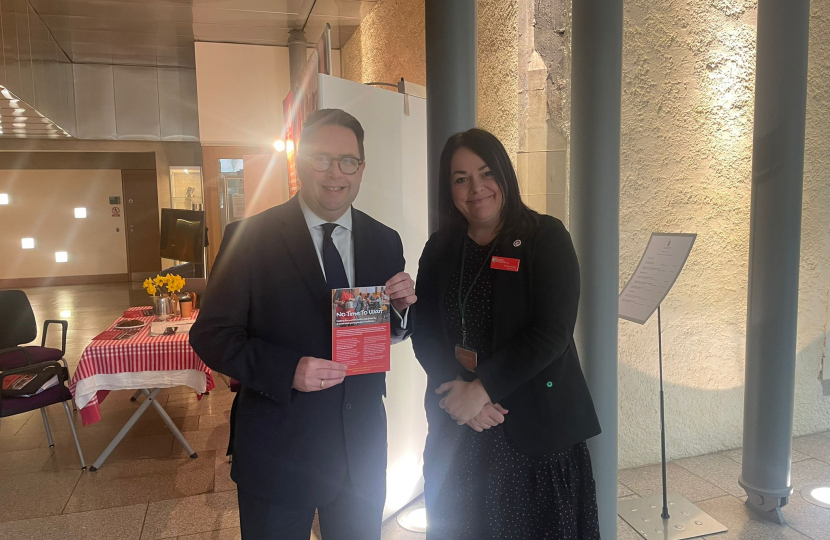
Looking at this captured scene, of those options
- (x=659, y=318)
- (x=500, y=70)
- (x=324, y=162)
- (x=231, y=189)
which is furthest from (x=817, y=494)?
(x=231, y=189)

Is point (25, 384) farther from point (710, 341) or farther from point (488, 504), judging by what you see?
point (710, 341)

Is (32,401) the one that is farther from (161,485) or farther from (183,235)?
(183,235)

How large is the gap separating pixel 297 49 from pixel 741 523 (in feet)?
23.0

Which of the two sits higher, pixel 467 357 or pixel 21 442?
pixel 467 357

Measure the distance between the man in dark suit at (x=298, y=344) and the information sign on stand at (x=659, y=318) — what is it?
1528mm

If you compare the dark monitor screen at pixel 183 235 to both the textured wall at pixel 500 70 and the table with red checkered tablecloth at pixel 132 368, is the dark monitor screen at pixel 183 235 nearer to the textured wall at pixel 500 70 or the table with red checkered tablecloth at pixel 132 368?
the table with red checkered tablecloth at pixel 132 368

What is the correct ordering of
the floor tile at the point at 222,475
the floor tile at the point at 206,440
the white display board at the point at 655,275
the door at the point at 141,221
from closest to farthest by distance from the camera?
1. the white display board at the point at 655,275
2. the floor tile at the point at 222,475
3. the floor tile at the point at 206,440
4. the door at the point at 141,221

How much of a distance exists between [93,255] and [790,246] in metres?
14.0

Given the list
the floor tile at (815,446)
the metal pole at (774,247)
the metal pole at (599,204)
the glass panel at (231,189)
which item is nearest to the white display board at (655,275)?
the metal pole at (599,204)

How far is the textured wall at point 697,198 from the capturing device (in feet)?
10.9

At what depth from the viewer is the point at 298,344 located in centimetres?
142

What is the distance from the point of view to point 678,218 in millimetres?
3451

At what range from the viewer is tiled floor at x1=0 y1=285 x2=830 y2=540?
290 centimetres

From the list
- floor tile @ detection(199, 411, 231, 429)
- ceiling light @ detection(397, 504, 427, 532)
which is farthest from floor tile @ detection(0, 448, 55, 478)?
ceiling light @ detection(397, 504, 427, 532)
